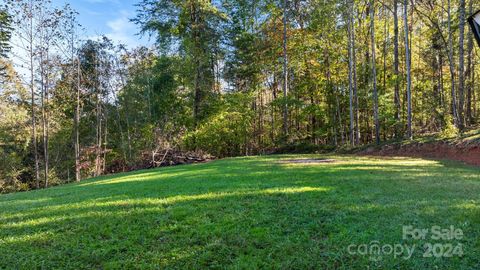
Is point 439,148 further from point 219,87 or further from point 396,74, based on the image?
point 219,87

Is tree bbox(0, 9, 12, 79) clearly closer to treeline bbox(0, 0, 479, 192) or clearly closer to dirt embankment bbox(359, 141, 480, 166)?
treeline bbox(0, 0, 479, 192)

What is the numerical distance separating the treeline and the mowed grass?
11546 mm

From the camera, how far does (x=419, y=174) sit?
643 centimetres

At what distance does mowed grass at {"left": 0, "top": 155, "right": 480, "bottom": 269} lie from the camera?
262cm

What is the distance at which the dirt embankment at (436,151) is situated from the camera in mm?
Result: 9289

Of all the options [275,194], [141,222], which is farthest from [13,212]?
[275,194]

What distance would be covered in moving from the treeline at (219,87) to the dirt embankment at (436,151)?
354cm

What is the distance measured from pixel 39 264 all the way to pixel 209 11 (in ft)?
60.7

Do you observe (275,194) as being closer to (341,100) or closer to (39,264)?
(39,264)

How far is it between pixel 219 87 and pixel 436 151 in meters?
14.0

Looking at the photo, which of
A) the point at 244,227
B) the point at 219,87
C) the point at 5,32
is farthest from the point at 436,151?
the point at 5,32

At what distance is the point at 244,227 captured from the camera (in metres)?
3.32

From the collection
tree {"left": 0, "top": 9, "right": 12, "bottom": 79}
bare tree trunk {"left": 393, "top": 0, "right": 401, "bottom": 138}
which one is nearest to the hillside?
bare tree trunk {"left": 393, "top": 0, "right": 401, "bottom": 138}

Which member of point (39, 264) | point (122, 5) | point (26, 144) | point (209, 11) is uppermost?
point (122, 5)
